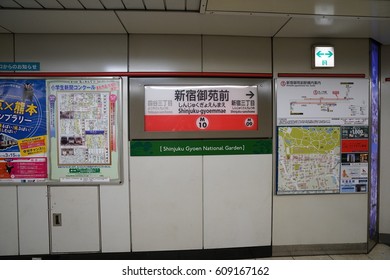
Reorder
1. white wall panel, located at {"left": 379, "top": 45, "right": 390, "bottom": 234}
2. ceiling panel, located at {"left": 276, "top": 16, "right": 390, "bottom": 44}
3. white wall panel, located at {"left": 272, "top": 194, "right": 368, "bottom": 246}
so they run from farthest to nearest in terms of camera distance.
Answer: white wall panel, located at {"left": 379, "top": 45, "right": 390, "bottom": 234} < white wall panel, located at {"left": 272, "top": 194, "right": 368, "bottom": 246} < ceiling panel, located at {"left": 276, "top": 16, "right": 390, "bottom": 44}

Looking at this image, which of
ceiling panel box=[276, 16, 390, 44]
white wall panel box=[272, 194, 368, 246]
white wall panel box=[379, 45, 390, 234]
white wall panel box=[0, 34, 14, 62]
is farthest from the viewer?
white wall panel box=[379, 45, 390, 234]

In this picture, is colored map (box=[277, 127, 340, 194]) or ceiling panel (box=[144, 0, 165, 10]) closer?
ceiling panel (box=[144, 0, 165, 10])

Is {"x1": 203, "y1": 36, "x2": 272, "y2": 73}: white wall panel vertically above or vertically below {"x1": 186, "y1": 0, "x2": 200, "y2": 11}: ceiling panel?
below

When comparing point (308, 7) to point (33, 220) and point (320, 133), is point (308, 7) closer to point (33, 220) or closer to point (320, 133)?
point (320, 133)

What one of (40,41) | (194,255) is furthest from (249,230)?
(40,41)

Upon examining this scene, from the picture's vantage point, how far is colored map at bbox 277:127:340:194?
2.70 metres

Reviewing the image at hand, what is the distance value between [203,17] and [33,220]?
302 centimetres

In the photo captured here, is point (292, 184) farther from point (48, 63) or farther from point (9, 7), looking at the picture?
point (9, 7)

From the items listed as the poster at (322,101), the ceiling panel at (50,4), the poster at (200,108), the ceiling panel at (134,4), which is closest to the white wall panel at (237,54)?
the poster at (200,108)

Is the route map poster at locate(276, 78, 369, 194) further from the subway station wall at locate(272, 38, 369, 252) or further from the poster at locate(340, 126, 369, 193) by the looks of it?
the subway station wall at locate(272, 38, 369, 252)

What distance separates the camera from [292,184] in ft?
8.93

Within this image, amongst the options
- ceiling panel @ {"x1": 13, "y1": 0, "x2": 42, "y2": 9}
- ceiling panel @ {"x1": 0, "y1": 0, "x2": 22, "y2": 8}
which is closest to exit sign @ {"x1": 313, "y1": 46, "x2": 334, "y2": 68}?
ceiling panel @ {"x1": 13, "y1": 0, "x2": 42, "y2": 9}

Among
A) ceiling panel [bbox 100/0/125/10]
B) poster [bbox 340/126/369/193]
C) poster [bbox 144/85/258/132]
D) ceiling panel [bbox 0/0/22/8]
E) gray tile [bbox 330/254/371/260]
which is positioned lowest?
gray tile [bbox 330/254/371/260]

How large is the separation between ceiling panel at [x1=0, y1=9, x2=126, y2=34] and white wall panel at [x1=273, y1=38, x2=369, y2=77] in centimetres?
192
